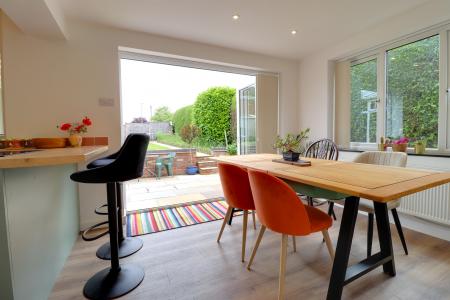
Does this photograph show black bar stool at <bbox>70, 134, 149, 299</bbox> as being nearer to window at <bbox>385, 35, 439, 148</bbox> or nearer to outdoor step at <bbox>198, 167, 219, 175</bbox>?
window at <bbox>385, 35, 439, 148</bbox>

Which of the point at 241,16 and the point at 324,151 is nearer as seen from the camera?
the point at 241,16

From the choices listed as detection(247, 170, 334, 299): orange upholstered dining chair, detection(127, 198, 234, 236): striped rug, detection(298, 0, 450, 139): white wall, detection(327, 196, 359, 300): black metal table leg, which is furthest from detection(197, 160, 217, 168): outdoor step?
detection(327, 196, 359, 300): black metal table leg

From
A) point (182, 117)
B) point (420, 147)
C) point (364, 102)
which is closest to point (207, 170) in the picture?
point (182, 117)

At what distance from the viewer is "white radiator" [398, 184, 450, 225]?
204cm

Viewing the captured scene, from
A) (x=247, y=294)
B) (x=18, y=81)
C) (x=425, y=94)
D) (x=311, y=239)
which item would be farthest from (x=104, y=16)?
(x=425, y=94)

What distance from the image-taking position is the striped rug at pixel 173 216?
255cm

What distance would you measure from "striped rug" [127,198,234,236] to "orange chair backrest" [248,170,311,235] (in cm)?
154

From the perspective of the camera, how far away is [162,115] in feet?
22.3

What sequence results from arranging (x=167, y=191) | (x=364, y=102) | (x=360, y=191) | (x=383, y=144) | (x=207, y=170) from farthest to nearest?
(x=207, y=170)
(x=167, y=191)
(x=364, y=102)
(x=383, y=144)
(x=360, y=191)

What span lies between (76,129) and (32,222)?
139 centimetres

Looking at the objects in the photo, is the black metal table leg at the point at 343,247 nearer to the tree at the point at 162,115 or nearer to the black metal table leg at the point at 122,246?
the black metal table leg at the point at 122,246

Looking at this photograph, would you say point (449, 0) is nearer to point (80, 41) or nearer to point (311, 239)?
point (311, 239)

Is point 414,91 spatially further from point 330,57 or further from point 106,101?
point 106,101

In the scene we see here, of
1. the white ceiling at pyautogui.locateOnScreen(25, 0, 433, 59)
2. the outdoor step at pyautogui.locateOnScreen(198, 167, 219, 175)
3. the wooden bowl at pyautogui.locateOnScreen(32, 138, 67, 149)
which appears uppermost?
the white ceiling at pyautogui.locateOnScreen(25, 0, 433, 59)
